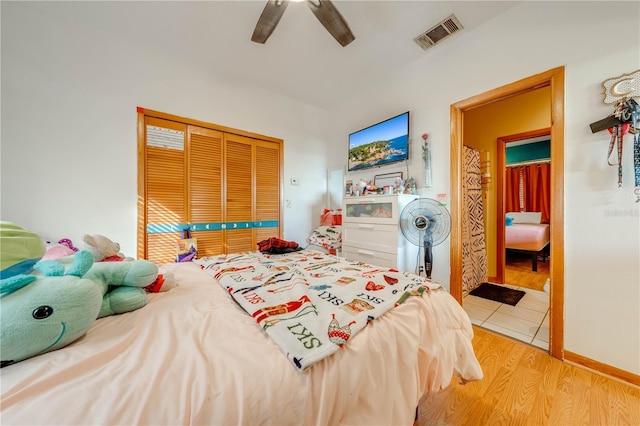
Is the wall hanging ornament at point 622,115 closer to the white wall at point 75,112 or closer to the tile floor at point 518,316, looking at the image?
the tile floor at point 518,316

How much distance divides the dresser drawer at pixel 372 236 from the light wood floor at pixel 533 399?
1.13 m

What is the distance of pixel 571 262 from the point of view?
1613 mm

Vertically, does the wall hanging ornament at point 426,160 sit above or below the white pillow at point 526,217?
above

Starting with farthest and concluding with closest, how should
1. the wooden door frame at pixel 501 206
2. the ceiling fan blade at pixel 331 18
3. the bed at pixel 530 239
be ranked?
the bed at pixel 530 239
the wooden door frame at pixel 501 206
the ceiling fan blade at pixel 331 18

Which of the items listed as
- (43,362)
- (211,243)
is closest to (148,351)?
(43,362)

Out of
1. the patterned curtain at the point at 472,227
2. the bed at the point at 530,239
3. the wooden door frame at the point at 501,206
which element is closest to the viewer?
the patterned curtain at the point at 472,227

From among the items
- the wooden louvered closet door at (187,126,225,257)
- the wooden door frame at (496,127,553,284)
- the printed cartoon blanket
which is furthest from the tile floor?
the wooden louvered closet door at (187,126,225,257)

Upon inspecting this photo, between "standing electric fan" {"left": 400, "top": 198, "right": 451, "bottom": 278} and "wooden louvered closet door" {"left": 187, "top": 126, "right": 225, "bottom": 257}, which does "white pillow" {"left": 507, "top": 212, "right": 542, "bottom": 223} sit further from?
"wooden louvered closet door" {"left": 187, "top": 126, "right": 225, "bottom": 257}

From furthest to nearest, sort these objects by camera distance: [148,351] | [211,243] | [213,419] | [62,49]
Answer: [211,243]
[62,49]
[148,351]
[213,419]

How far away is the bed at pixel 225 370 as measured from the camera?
18.7 inches

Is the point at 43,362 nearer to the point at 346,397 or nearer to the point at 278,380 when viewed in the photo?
the point at 278,380

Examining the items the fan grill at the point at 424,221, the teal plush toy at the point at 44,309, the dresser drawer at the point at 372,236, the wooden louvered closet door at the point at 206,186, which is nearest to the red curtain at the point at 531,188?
the fan grill at the point at 424,221

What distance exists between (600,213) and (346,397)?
2111 mm

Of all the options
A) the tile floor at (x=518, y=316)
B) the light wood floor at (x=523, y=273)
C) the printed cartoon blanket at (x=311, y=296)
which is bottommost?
the tile floor at (x=518, y=316)
